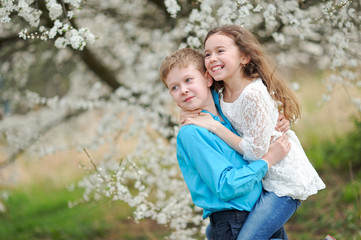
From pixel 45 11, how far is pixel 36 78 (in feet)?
8.43

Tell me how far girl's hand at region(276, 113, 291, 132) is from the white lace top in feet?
0.18

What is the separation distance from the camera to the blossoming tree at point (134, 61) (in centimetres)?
272

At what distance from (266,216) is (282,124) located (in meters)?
0.48

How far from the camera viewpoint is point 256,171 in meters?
1.84

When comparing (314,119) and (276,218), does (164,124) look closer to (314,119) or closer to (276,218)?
(276,218)

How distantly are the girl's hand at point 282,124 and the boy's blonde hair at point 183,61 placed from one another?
464 mm

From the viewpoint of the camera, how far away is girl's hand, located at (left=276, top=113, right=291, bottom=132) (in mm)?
2069

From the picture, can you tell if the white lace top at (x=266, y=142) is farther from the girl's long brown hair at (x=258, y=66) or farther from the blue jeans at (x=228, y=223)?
the blue jeans at (x=228, y=223)

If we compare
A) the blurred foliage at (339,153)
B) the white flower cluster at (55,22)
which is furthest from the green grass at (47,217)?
the blurred foliage at (339,153)

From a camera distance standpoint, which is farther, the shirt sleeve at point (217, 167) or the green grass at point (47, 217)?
the green grass at point (47, 217)

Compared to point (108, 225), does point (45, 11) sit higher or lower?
higher

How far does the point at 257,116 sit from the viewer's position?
1868mm

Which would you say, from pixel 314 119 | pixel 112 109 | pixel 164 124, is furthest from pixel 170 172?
pixel 314 119

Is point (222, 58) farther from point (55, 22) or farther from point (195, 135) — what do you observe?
point (55, 22)
